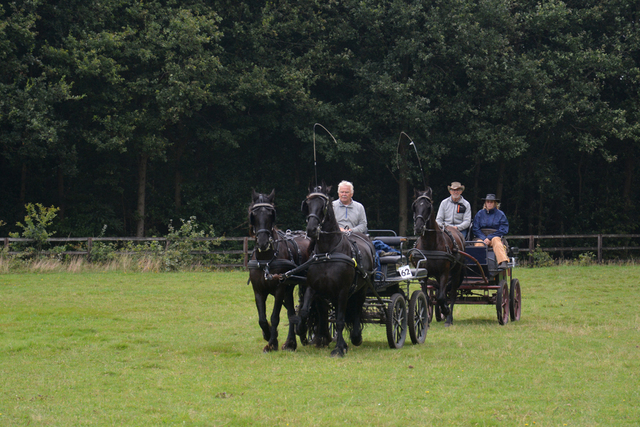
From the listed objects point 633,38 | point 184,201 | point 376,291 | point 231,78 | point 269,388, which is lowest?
point 269,388

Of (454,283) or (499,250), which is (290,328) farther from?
(499,250)

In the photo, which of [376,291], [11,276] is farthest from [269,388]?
[11,276]

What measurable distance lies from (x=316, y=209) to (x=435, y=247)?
3787 mm

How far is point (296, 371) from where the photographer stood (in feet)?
28.1

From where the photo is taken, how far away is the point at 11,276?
2089 centimetres

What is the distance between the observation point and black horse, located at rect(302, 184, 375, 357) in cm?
935

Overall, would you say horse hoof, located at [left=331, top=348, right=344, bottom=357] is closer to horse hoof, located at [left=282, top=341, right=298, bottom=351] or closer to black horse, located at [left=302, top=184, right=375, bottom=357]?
black horse, located at [left=302, top=184, right=375, bottom=357]

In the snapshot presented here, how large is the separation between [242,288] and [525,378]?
1209cm

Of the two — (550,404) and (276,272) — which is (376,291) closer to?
(276,272)

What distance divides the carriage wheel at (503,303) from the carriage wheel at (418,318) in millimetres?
2003

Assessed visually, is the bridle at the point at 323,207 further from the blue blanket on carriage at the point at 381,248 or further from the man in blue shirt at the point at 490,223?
the man in blue shirt at the point at 490,223

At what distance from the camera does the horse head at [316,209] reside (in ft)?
30.1

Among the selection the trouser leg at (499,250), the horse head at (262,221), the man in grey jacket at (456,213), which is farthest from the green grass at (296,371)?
the man in grey jacket at (456,213)

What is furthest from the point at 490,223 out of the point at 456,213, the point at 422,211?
the point at 422,211
